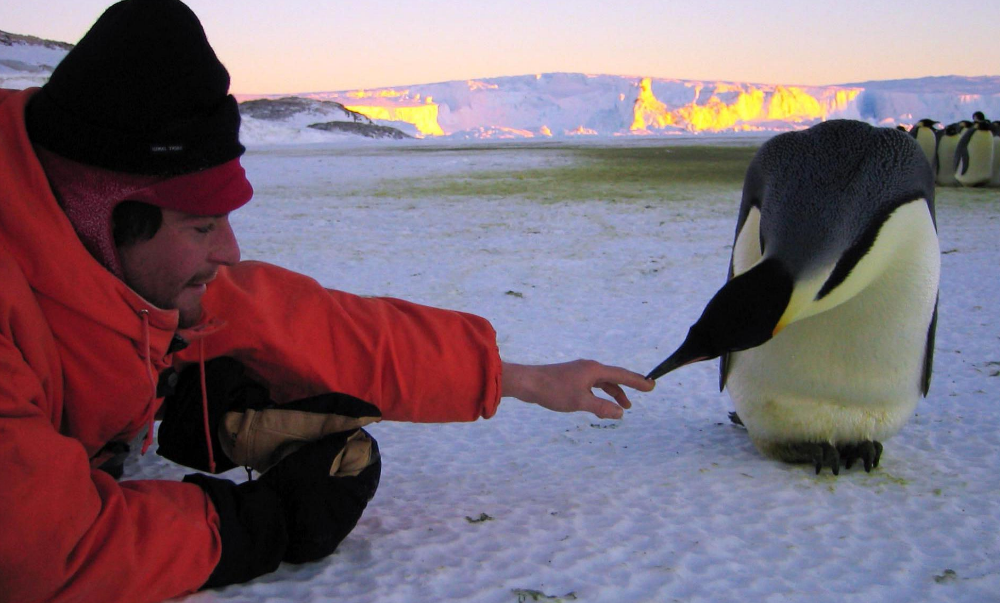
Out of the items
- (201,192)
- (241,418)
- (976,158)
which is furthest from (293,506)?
(976,158)

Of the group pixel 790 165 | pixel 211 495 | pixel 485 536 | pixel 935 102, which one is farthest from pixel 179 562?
pixel 935 102

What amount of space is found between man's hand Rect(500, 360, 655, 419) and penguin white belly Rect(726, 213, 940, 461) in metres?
0.56

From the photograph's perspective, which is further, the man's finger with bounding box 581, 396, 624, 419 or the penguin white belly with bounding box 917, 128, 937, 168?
the penguin white belly with bounding box 917, 128, 937, 168

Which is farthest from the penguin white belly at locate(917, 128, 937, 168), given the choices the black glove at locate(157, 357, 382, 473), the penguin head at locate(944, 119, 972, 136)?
the black glove at locate(157, 357, 382, 473)

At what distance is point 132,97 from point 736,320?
1.17 m

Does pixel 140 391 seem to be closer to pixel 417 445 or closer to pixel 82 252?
pixel 82 252

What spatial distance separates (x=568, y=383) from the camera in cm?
177

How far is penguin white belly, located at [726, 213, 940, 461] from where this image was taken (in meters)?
2.09

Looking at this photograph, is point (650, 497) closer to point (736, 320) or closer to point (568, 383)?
point (568, 383)

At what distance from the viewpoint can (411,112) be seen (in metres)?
65.8

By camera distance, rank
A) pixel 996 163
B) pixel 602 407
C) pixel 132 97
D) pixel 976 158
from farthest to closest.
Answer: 1. pixel 976 158
2. pixel 996 163
3. pixel 602 407
4. pixel 132 97

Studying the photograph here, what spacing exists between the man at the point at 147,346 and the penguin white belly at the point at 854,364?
1068 millimetres

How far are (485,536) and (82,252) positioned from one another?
937 millimetres

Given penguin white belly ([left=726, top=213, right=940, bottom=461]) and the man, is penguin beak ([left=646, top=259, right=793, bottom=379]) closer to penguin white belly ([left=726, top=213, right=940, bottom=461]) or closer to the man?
penguin white belly ([left=726, top=213, right=940, bottom=461])
